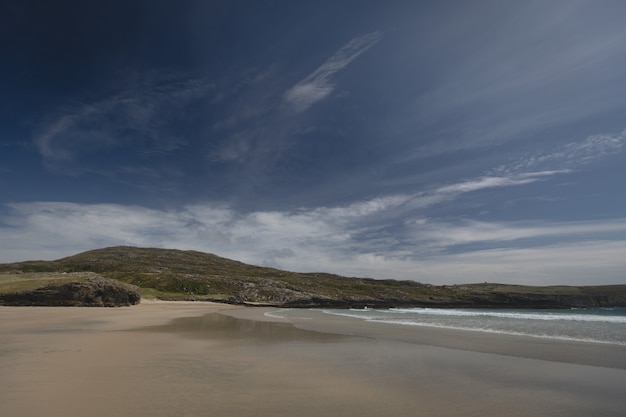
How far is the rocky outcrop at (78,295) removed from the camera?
4972cm

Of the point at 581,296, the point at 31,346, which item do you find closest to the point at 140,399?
the point at 31,346

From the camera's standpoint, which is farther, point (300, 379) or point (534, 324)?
point (534, 324)

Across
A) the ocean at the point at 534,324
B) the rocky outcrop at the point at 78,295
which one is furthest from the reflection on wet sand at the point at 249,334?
the rocky outcrop at the point at 78,295

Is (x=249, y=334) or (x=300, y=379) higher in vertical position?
(x=300, y=379)

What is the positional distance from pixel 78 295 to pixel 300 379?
184ft

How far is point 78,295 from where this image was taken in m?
53.5

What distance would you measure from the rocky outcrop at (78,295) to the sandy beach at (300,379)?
42.1 meters

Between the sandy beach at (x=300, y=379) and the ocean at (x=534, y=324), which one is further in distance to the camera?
the ocean at (x=534, y=324)

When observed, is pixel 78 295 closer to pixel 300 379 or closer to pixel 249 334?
pixel 249 334

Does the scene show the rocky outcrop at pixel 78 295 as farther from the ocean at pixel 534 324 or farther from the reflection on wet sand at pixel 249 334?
the reflection on wet sand at pixel 249 334

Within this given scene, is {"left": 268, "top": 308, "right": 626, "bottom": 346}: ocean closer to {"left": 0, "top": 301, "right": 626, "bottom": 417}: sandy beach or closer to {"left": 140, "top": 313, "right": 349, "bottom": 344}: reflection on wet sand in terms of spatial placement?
{"left": 0, "top": 301, "right": 626, "bottom": 417}: sandy beach

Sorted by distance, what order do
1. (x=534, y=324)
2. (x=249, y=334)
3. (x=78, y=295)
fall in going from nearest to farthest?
(x=249, y=334), (x=534, y=324), (x=78, y=295)

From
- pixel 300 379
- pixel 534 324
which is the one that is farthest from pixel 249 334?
pixel 534 324

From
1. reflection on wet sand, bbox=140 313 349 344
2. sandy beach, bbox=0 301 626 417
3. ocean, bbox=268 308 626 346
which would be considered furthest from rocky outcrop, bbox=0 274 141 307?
sandy beach, bbox=0 301 626 417
